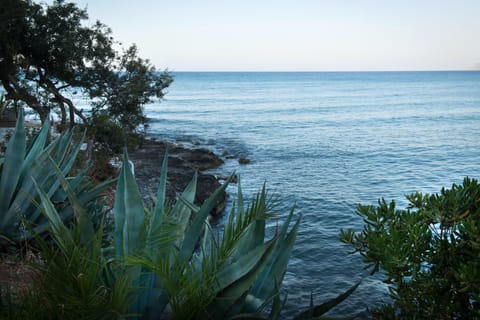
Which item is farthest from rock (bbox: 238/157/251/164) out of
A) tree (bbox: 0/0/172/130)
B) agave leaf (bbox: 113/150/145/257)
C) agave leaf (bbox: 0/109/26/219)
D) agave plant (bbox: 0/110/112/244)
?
agave leaf (bbox: 113/150/145/257)

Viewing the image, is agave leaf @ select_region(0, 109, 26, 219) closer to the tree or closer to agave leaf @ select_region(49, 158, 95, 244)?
agave leaf @ select_region(49, 158, 95, 244)

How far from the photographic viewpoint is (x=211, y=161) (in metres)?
24.6

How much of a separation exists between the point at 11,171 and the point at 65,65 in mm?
10874

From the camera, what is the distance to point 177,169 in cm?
2158

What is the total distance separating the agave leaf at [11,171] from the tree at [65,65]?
918 cm

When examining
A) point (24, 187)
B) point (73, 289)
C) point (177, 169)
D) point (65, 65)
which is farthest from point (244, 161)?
point (73, 289)

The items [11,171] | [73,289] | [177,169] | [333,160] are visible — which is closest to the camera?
[73,289]

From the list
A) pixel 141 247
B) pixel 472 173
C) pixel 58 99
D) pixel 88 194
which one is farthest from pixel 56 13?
pixel 472 173

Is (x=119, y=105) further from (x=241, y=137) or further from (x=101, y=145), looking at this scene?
(x=241, y=137)

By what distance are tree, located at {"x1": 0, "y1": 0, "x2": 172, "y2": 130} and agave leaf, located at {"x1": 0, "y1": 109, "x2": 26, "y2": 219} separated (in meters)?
9.18

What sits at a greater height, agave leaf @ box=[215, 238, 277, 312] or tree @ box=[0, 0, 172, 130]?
tree @ box=[0, 0, 172, 130]

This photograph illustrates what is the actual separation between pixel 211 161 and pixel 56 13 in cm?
1242

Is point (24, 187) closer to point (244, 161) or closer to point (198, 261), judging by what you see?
point (198, 261)

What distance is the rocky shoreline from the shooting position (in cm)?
1671
